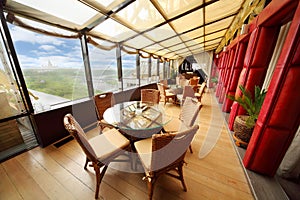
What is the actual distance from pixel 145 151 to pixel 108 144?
0.47 m

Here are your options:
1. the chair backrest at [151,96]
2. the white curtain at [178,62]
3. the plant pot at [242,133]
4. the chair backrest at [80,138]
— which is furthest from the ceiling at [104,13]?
the white curtain at [178,62]

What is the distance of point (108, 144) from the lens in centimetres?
138

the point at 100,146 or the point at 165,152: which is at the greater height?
the point at 165,152

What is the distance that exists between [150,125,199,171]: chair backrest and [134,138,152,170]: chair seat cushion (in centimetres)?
12

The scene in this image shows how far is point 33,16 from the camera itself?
1.64 meters

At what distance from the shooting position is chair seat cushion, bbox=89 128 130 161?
4.09 ft

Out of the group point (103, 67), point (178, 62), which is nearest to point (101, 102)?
point (103, 67)

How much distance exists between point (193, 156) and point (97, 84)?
9.27 ft

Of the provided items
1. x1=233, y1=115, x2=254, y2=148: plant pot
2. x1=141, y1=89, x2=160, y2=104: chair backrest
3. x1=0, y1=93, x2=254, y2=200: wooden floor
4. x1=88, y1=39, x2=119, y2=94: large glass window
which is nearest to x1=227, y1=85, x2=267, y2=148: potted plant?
x1=233, y1=115, x2=254, y2=148: plant pot

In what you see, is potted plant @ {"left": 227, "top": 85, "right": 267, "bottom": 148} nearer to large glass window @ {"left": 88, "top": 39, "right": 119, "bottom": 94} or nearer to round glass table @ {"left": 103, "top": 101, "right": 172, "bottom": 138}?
round glass table @ {"left": 103, "top": 101, "right": 172, "bottom": 138}

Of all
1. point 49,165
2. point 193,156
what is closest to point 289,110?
point 193,156

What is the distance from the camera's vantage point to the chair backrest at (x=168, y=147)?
0.85m

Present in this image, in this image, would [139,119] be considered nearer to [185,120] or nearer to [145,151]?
[145,151]

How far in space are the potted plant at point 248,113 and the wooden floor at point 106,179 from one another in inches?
12.0
